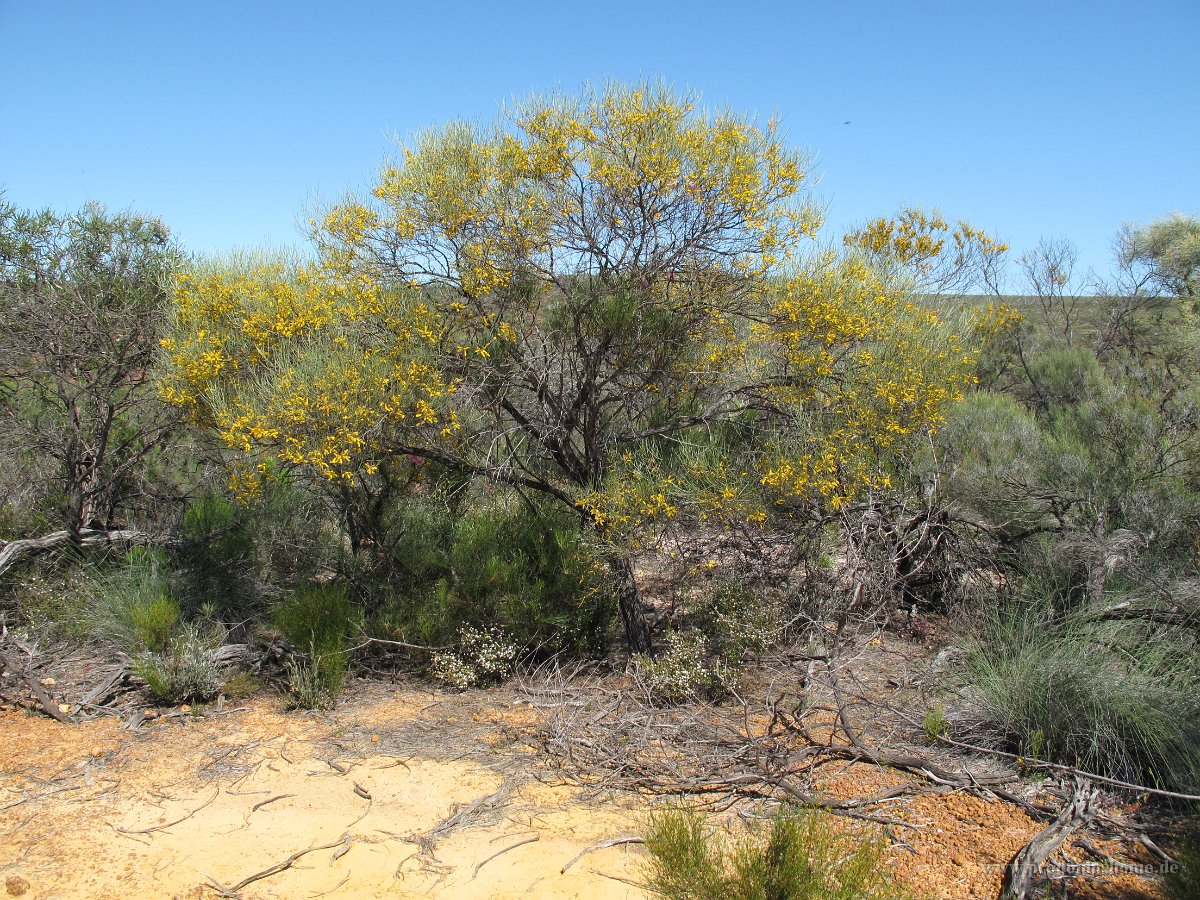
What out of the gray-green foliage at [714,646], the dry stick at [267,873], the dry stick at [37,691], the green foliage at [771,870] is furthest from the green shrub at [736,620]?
the dry stick at [37,691]

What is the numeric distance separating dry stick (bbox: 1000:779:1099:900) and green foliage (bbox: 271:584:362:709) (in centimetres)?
433

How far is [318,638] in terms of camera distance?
6.30 m

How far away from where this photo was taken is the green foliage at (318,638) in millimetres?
5910

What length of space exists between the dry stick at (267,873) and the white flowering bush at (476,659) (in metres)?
2.21

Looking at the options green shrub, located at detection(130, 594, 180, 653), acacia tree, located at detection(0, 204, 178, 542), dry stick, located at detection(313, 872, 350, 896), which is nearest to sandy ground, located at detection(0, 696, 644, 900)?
dry stick, located at detection(313, 872, 350, 896)

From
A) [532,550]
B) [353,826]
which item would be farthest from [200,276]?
[353,826]

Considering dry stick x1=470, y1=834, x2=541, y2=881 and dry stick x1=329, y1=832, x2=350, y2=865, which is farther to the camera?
dry stick x1=329, y1=832, x2=350, y2=865

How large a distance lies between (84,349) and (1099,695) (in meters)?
7.70

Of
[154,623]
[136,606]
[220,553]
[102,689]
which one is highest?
[220,553]

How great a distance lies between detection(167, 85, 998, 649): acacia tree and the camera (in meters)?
5.53

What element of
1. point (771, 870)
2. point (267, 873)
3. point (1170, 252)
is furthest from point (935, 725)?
point (1170, 252)

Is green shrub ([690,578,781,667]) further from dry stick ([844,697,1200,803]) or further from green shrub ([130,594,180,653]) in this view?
green shrub ([130,594,180,653])

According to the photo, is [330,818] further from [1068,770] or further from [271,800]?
[1068,770]

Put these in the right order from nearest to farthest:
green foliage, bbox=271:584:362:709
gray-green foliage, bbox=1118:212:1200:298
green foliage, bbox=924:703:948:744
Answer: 1. green foliage, bbox=924:703:948:744
2. green foliage, bbox=271:584:362:709
3. gray-green foliage, bbox=1118:212:1200:298
